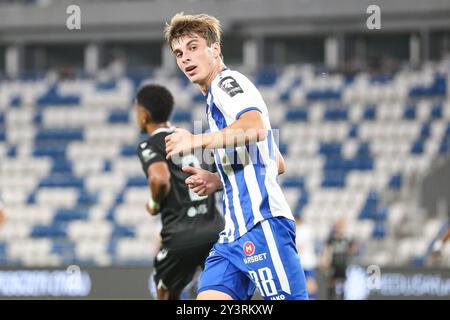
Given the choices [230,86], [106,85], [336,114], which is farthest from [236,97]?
[106,85]

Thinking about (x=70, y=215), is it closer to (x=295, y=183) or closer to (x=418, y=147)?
(x=295, y=183)

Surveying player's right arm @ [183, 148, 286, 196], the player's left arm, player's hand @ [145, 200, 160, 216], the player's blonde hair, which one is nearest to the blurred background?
player's hand @ [145, 200, 160, 216]

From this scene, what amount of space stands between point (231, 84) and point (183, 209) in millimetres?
2335

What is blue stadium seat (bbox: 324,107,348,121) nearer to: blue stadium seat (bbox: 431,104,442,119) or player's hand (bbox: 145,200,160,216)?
blue stadium seat (bbox: 431,104,442,119)

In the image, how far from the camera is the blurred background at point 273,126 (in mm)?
17031

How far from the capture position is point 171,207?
734 centimetres

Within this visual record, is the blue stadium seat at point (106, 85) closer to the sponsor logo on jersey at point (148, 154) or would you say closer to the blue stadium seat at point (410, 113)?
the blue stadium seat at point (410, 113)

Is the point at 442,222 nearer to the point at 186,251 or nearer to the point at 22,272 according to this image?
the point at 22,272

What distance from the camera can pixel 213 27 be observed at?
540 centimetres

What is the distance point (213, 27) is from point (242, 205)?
1016mm

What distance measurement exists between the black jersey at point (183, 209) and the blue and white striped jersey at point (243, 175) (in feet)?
6.31

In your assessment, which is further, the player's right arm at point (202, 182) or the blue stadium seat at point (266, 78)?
the blue stadium seat at point (266, 78)

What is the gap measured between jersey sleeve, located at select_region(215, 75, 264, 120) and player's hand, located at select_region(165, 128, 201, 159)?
339 mm

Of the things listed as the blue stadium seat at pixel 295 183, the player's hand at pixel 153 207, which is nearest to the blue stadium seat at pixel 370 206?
the blue stadium seat at pixel 295 183
